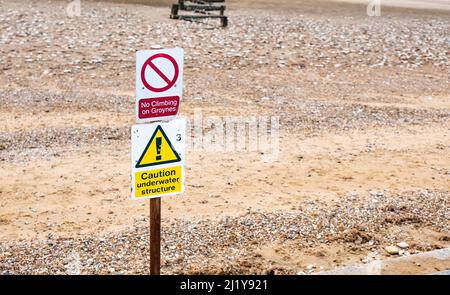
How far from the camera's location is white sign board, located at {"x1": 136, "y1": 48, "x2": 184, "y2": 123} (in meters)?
4.48

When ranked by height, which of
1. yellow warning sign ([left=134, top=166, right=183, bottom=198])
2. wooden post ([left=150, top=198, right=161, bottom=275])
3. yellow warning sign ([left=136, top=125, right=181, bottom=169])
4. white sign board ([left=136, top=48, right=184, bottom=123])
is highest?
white sign board ([left=136, top=48, right=184, bottom=123])

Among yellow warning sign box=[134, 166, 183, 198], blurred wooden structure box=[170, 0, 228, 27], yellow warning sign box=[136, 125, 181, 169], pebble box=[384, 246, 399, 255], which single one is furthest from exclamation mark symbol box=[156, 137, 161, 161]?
blurred wooden structure box=[170, 0, 228, 27]

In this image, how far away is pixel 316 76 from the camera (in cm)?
1586

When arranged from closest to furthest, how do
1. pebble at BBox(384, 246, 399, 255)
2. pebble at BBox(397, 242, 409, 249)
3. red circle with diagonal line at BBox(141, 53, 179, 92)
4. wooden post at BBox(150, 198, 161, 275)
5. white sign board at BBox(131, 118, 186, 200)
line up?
red circle with diagonal line at BBox(141, 53, 179, 92)
white sign board at BBox(131, 118, 186, 200)
wooden post at BBox(150, 198, 161, 275)
pebble at BBox(384, 246, 399, 255)
pebble at BBox(397, 242, 409, 249)

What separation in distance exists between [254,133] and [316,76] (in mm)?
5646

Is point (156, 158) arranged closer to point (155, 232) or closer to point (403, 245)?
point (155, 232)

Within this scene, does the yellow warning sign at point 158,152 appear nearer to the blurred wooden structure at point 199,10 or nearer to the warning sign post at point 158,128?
the warning sign post at point 158,128

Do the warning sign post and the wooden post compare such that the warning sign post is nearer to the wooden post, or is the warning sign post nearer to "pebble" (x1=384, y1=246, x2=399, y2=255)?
the wooden post

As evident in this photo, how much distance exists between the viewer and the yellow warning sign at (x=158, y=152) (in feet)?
15.2

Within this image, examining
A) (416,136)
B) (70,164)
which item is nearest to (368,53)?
(416,136)

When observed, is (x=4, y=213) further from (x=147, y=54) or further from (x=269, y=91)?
(x=269, y=91)

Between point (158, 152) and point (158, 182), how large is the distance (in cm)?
25

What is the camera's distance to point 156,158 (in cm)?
468

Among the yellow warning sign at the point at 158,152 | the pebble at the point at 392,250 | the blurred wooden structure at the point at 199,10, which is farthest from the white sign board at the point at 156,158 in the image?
the blurred wooden structure at the point at 199,10
